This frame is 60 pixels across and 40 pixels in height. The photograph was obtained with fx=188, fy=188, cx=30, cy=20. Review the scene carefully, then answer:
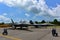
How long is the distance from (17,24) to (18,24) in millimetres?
1355

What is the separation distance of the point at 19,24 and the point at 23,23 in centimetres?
219

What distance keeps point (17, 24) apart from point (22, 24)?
3463mm

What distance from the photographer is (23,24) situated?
8200 cm

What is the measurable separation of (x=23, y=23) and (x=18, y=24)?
2.49 metres

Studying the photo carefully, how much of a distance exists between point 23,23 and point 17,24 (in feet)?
8.89

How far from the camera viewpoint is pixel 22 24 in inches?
3196

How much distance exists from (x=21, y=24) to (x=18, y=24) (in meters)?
1.73

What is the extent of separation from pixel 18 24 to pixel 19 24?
1.52 ft

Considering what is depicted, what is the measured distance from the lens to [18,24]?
82.5 metres

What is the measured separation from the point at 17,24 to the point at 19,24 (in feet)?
5.52

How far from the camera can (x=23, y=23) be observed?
275ft

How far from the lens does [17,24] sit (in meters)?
83.8

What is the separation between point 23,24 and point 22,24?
907 mm

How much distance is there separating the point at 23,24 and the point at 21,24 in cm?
102
